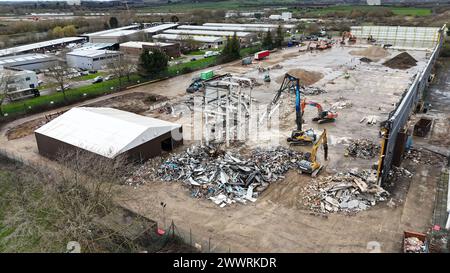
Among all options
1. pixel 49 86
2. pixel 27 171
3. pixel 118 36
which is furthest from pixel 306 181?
pixel 118 36

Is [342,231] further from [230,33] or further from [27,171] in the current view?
[230,33]

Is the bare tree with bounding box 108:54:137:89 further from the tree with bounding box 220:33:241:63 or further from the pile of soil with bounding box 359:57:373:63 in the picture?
the pile of soil with bounding box 359:57:373:63

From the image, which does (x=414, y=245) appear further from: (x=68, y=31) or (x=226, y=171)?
(x=68, y=31)

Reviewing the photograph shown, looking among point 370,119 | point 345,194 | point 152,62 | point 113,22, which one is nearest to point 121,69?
point 152,62

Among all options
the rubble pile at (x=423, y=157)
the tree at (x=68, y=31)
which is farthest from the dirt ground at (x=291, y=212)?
the tree at (x=68, y=31)

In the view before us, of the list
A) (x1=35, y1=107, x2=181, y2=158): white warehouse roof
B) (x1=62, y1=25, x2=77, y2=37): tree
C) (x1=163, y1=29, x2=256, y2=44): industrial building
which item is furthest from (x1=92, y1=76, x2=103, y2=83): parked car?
(x1=62, y1=25, x2=77, y2=37): tree

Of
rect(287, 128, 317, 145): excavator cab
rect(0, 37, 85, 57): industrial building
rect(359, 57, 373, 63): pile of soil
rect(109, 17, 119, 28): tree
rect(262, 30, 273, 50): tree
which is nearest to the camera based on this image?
rect(287, 128, 317, 145): excavator cab
